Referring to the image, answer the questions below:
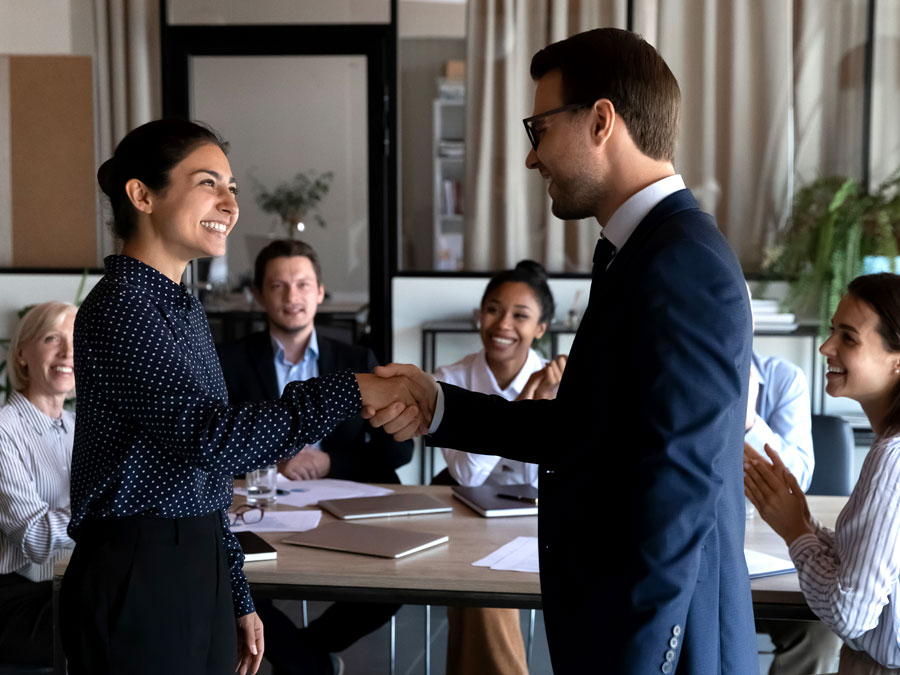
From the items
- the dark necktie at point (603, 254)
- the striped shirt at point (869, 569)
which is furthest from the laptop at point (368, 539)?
the dark necktie at point (603, 254)

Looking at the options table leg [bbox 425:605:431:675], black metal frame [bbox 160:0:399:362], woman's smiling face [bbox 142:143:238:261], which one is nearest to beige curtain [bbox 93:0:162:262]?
black metal frame [bbox 160:0:399:362]

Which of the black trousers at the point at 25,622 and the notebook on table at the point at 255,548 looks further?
the black trousers at the point at 25,622

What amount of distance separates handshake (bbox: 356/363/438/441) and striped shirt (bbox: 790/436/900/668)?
2.68 ft

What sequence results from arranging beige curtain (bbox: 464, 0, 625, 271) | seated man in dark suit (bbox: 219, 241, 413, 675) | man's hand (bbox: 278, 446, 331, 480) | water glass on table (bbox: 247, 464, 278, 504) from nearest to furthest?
water glass on table (bbox: 247, 464, 278, 504) < man's hand (bbox: 278, 446, 331, 480) < seated man in dark suit (bbox: 219, 241, 413, 675) < beige curtain (bbox: 464, 0, 625, 271)

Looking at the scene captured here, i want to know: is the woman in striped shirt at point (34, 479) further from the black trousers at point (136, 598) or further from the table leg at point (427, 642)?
the table leg at point (427, 642)

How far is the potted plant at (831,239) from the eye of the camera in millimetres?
4523

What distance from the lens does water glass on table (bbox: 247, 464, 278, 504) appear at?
2629mm

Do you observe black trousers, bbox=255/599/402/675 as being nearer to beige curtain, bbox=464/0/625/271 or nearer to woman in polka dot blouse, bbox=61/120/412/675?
woman in polka dot blouse, bbox=61/120/412/675

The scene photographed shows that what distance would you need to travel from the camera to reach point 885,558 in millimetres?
1810

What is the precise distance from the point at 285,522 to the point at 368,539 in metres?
0.28

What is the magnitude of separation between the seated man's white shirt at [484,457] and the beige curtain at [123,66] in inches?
104

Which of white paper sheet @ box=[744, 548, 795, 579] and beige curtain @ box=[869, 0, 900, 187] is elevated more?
beige curtain @ box=[869, 0, 900, 187]

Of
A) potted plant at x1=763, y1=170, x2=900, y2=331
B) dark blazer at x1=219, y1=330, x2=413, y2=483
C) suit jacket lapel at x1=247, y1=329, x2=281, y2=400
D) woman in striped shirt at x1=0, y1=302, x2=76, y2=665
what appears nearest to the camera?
woman in striped shirt at x1=0, y1=302, x2=76, y2=665

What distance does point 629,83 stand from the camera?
146 cm
